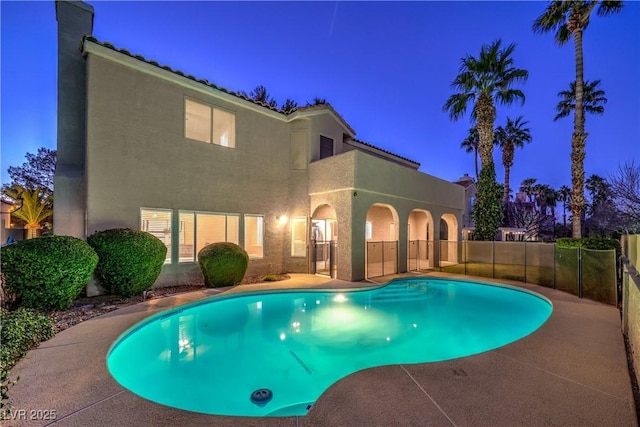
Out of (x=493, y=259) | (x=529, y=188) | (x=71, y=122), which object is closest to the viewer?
(x=71, y=122)

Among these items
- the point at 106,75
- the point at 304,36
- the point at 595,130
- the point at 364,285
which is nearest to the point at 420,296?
the point at 364,285

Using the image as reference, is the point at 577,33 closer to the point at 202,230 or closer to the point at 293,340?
the point at 293,340

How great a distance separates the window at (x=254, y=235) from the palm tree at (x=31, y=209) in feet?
69.3

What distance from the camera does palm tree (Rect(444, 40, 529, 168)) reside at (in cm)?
1542

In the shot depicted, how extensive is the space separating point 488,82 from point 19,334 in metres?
20.2

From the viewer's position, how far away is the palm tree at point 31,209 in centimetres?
2205

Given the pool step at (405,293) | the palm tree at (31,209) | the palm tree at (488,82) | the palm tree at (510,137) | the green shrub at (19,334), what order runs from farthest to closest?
the palm tree at (510,137) → the palm tree at (31,209) → the palm tree at (488,82) → the pool step at (405,293) → the green shrub at (19,334)

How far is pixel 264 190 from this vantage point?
41.4 feet

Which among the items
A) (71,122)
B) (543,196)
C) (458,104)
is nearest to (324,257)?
(71,122)

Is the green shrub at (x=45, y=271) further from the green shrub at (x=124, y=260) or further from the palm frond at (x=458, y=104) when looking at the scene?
the palm frond at (x=458, y=104)

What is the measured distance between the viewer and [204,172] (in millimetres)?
10930

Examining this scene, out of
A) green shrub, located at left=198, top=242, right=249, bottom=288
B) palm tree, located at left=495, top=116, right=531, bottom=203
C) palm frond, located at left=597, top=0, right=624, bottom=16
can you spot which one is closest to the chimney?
green shrub, located at left=198, top=242, right=249, bottom=288

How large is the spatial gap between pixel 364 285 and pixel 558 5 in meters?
16.6

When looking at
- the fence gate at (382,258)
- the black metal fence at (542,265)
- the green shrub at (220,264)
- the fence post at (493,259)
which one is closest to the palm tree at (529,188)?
the black metal fence at (542,265)
